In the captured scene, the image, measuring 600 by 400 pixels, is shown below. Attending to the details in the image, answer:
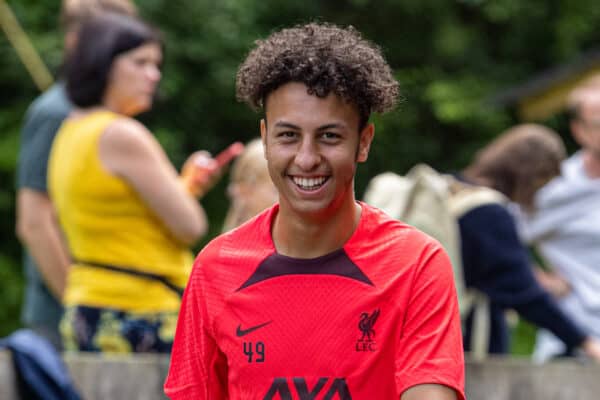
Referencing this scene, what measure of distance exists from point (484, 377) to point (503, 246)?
0.56m

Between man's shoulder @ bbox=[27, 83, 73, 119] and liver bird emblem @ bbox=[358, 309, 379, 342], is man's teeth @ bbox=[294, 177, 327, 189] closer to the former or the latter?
liver bird emblem @ bbox=[358, 309, 379, 342]

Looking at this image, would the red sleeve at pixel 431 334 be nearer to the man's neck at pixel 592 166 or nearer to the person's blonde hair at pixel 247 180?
the person's blonde hair at pixel 247 180

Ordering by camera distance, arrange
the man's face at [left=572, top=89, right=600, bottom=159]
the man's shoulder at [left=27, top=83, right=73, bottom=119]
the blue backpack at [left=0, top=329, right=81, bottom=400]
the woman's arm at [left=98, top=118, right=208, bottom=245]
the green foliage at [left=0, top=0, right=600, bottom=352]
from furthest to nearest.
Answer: the green foliage at [left=0, top=0, right=600, bottom=352] → the man's face at [left=572, top=89, right=600, bottom=159] → the man's shoulder at [left=27, top=83, right=73, bottom=119] → the woman's arm at [left=98, top=118, right=208, bottom=245] → the blue backpack at [left=0, top=329, right=81, bottom=400]

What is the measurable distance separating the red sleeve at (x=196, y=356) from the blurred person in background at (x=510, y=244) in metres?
2.32

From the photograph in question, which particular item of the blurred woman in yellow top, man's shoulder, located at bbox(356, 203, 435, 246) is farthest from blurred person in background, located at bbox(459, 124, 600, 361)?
man's shoulder, located at bbox(356, 203, 435, 246)

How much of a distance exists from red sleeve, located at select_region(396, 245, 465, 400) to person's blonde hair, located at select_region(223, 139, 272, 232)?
2496 mm

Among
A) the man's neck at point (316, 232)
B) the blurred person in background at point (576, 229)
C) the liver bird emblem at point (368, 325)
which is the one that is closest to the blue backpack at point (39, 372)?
the man's neck at point (316, 232)

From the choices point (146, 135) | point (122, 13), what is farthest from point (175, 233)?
point (122, 13)

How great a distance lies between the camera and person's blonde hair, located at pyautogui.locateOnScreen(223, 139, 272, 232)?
5.44m

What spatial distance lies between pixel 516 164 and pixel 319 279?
2.92m

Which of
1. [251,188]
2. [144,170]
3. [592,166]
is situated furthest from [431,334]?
[592,166]

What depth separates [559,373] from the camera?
18.1ft

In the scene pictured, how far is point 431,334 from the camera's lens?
112 inches

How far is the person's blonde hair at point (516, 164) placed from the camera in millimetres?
5727
